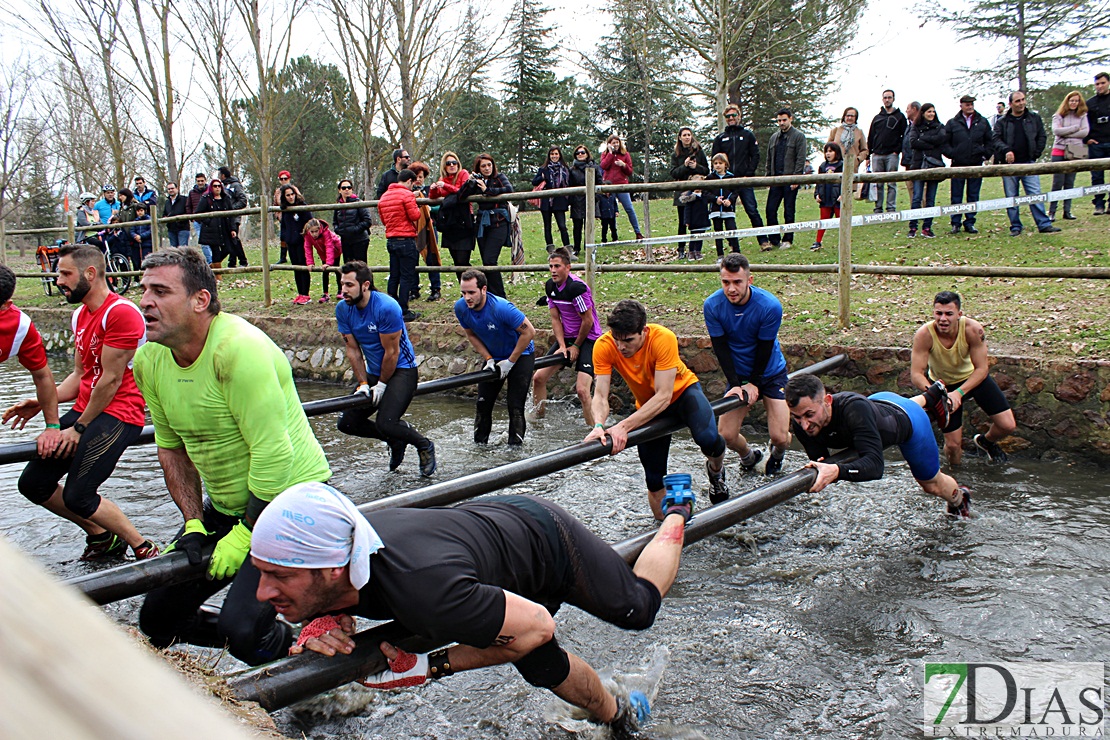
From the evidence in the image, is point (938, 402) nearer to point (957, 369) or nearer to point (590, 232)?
point (957, 369)

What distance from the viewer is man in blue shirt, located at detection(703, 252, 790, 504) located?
6.52 metres

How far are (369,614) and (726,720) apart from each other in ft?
5.92

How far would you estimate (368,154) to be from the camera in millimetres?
23531

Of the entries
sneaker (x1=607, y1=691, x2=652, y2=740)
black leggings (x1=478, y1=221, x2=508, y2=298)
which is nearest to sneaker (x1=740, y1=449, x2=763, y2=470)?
sneaker (x1=607, y1=691, x2=652, y2=740)

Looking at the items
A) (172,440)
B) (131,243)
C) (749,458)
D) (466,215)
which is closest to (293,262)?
(466,215)

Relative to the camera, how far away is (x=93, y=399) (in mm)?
4852

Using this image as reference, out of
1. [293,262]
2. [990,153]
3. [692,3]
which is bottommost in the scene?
[293,262]

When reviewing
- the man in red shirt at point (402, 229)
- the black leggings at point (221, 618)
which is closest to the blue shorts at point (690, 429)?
the black leggings at point (221, 618)

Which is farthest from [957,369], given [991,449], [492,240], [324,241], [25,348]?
[324,241]

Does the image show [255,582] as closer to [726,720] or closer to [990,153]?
[726,720]

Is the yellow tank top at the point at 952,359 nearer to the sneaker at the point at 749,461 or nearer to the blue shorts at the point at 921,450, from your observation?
the blue shorts at the point at 921,450

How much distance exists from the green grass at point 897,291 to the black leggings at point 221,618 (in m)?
6.37
